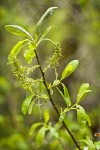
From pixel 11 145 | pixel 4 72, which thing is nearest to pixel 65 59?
pixel 4 72

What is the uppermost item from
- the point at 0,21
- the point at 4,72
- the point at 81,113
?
the point at 0,21

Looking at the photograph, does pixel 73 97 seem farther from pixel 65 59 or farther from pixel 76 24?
pixel 76 24

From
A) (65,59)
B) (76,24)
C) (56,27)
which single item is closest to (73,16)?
(76,24)

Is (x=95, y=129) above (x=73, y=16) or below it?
below

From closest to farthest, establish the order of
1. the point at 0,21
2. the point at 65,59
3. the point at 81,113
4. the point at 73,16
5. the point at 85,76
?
the point at 81,113, the point at 0,21, the point at 73,16, the point at 65,59, the point at 85,76

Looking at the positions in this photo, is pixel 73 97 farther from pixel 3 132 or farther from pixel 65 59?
pixel 3 132

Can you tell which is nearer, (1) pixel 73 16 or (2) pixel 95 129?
(1) pixel 73 16

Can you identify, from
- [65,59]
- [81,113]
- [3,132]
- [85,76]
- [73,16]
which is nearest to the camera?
[81,113]
